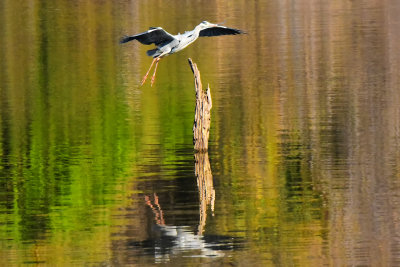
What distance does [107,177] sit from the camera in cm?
2092

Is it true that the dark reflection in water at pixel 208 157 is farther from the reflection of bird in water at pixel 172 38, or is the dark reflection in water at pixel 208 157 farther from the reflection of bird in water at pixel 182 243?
the reflection of bird in water at pixel 172 38

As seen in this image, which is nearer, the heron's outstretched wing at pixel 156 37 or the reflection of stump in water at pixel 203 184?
the reflection of stump in water at pixel 203 184

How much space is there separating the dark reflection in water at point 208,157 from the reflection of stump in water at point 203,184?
49 millimetres

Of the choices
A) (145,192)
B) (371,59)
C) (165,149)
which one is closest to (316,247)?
(145,192)

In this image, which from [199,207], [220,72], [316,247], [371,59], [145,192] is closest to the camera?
[316,247]

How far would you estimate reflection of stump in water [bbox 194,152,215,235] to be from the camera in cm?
1737

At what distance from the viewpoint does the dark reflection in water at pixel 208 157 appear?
15.6 metres

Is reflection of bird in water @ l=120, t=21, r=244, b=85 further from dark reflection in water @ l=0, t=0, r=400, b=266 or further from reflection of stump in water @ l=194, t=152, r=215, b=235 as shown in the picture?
dark reflection in water @ l=0, t=0, r=400, b=266

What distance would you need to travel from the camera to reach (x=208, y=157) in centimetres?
2242

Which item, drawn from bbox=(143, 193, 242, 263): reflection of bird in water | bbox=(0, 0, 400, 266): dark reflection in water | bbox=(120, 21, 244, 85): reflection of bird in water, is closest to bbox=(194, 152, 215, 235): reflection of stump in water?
bbox=(0, 0, 400, 266): dark reflection in water

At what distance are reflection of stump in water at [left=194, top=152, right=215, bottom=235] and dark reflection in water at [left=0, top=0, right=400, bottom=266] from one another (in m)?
0.05

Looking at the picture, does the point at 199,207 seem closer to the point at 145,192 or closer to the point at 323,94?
the point at 145,192

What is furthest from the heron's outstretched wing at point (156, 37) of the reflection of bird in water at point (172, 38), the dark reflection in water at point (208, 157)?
the dark reflection in water at point (208, 157)

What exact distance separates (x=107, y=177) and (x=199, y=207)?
3.39m
